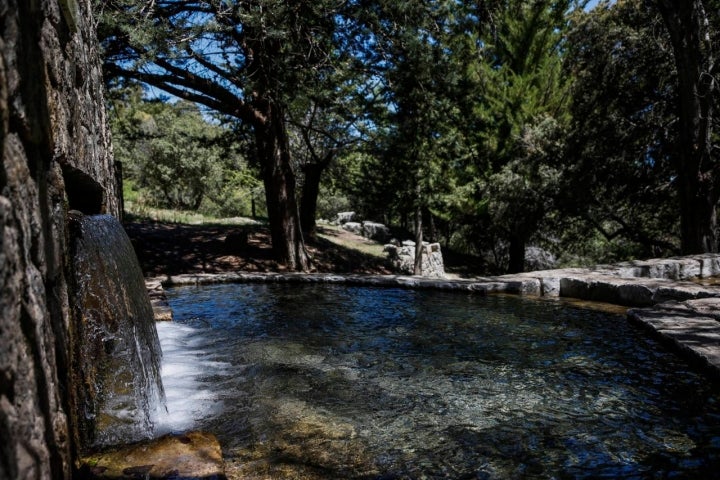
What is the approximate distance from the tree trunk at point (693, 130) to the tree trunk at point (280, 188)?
728cm

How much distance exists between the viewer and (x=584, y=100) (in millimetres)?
12023

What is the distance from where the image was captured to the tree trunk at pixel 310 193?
1345cm

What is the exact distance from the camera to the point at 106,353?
94.9 inches

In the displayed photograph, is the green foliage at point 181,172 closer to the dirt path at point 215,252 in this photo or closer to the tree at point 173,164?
the tree at point 173,164

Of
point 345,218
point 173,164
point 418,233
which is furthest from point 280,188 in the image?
point 345,218

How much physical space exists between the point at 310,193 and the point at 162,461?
479 inches

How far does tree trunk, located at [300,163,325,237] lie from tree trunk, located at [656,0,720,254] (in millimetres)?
8471

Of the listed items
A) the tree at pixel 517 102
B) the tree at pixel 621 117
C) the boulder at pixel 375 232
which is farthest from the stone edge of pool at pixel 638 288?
the boulder at pixel 375 232

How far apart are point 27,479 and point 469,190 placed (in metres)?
13.3

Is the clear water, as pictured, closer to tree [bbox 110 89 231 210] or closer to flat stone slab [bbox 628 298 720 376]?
flat stone slab [bbox 628 298 720 376]

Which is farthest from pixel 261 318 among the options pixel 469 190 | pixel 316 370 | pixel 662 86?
pixel 662 86

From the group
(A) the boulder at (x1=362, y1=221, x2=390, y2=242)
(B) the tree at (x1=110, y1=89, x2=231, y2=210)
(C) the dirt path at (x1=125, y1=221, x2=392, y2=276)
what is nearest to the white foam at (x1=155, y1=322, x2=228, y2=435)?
(C) the dirt path at (x1=125, y1=221, x2=392, y2=276)

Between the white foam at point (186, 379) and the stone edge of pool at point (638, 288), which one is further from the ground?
the stone edge of pool at point (638, 288)

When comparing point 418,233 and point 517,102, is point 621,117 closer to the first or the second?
point 517,102
